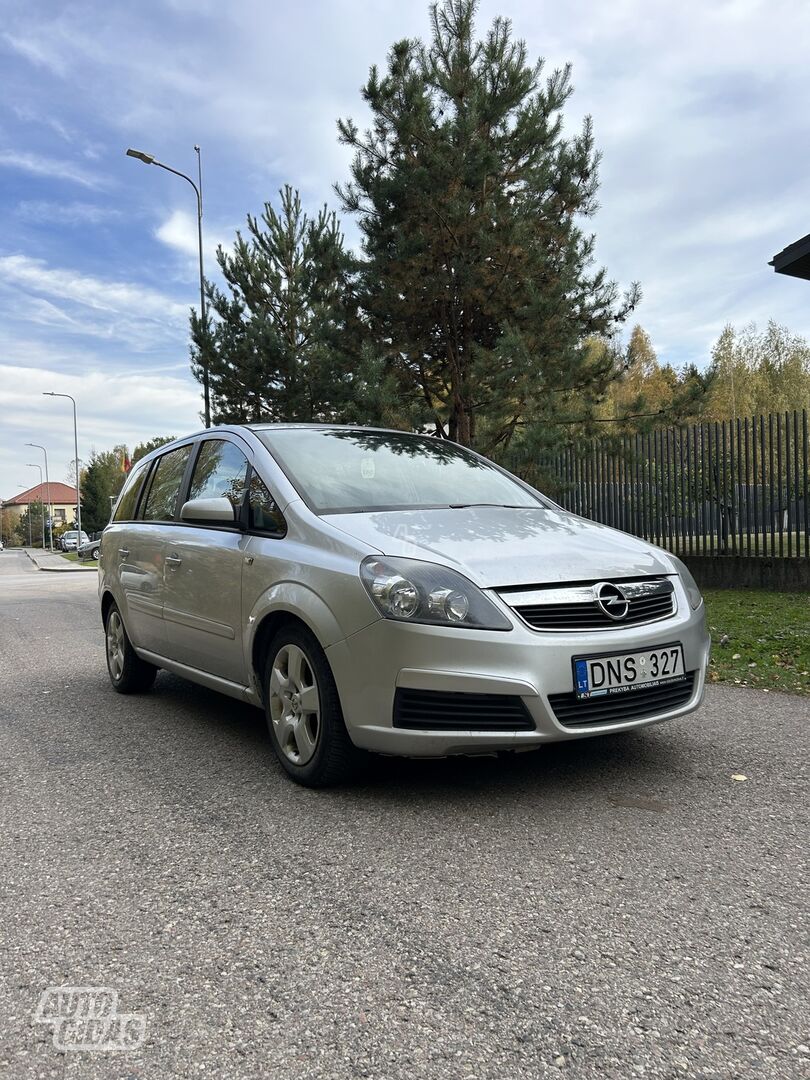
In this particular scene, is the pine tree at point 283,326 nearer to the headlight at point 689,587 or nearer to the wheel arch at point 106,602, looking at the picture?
the wheel arch at point 106,602

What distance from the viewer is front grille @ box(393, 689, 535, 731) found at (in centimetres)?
314

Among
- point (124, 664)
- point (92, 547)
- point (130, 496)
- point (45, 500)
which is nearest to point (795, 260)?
point (130, 496)

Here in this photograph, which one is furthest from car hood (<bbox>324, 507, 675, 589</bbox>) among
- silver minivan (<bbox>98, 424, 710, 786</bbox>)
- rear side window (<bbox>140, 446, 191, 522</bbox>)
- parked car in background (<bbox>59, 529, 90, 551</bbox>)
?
parked car in background (<bbox>59, 529, 90, 551</bbox>)

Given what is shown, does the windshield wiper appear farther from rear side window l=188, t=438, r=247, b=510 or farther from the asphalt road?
the asphalt road

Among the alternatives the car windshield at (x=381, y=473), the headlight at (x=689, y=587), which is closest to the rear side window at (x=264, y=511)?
the car windshield at (x=381, y=473)

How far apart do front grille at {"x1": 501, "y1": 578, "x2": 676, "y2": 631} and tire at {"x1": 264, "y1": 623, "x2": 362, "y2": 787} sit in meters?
0.81

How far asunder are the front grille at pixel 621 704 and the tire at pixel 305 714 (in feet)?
2.76

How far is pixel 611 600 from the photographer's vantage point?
3377mm

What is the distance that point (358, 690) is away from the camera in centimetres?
327

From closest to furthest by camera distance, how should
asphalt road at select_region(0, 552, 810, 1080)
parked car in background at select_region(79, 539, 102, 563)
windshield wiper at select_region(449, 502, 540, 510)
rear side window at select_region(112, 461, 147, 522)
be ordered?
asphalt road at select_region(0, 552, 810, 1080)
windshield wiper at select_region(449, 502, 540, 510)
rear side window at select_region(112, 461, 147, 522)
parked car in background at select_region(79, 539, 102, 563)

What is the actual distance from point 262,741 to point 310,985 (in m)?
2.44

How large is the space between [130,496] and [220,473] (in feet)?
5.76

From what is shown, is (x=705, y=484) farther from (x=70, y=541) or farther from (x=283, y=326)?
(x=70, y=541)

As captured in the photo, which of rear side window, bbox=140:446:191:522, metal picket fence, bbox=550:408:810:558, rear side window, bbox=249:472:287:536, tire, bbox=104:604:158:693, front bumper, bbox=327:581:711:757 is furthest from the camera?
metal picket fence, bbox=550:408:810:558
